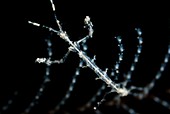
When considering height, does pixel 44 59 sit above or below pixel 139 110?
above

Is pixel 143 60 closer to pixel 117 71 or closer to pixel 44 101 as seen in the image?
pixel 117 71

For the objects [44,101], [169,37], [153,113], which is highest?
[44,101]

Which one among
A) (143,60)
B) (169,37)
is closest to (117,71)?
(143,60)

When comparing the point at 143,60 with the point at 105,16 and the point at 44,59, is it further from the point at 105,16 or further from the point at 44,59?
the point at 44,59

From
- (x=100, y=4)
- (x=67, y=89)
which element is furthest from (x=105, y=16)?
(x=67, y=89)

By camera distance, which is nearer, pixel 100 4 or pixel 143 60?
pixel 100 4

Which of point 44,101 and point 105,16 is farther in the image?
point 44,101
